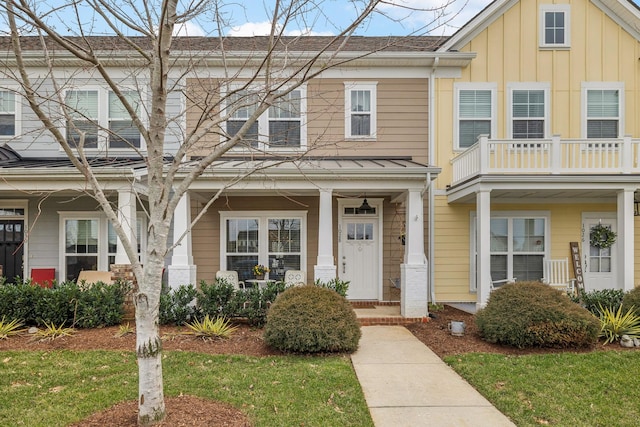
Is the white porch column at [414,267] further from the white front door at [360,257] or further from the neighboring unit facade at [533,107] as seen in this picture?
the neighboring unit facade at [533,107]

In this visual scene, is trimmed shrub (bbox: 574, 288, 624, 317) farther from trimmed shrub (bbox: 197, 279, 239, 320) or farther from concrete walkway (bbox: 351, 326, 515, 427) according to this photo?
trimmed shrub (bbox: 197, 279, 239, 320)

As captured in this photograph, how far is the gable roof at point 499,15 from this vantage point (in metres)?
11.0

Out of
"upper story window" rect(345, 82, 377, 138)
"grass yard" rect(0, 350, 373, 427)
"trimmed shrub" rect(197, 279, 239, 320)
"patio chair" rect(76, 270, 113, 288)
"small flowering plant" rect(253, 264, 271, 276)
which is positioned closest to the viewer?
"grass yard" rect(0, 350, 373, 427)

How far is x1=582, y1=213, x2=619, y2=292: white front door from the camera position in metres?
11.3

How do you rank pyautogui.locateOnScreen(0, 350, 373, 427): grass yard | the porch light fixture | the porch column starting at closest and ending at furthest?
1. pyautogui.locateOnScreen(0, 350, 373, 427): grass yard
2. the porch column
3. the porch light fixture

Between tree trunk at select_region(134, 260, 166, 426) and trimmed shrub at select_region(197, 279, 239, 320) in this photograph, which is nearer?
tree trunk at select_region(134, 260, 166, 426)

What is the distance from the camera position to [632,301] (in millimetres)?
8070

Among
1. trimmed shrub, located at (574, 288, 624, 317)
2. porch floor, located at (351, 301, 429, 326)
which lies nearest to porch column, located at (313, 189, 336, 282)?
porch floor, located at (351, 301, 429, 326)

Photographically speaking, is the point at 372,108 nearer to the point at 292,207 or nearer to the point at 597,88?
the point at 292,207

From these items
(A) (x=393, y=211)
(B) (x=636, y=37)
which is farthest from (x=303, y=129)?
(B) (x=636, y=37)

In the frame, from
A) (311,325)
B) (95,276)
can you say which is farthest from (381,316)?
(95,276)

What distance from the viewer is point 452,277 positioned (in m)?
11.2

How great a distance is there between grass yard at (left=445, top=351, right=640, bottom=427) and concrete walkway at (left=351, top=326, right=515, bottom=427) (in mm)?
228

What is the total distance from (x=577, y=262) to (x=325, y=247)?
6.70 metres
